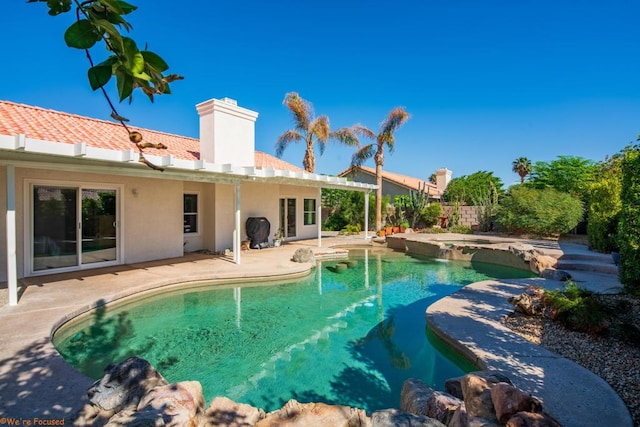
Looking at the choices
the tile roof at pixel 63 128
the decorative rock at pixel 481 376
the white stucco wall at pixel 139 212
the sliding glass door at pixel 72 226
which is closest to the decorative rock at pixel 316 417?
the decorative rock at pixel 481 376

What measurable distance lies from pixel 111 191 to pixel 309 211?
11135 mm

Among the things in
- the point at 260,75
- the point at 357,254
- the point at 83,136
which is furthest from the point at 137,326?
the point at 260,75

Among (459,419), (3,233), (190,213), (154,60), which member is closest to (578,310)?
(459,419)

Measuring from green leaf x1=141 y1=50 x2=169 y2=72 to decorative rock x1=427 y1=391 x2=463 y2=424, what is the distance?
3665mm

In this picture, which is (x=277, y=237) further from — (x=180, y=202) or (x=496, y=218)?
(x=496, y=218)

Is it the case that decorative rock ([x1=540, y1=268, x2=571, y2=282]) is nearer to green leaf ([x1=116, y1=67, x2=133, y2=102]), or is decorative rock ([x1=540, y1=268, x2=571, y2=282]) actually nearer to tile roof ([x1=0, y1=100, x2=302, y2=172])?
green leaf ([x1=116, y1=67, x2=133, y2=102])

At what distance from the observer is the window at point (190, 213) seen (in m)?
13.6

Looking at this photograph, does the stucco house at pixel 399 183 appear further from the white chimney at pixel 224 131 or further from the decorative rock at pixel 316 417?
the decorative rock at pixel 316 417

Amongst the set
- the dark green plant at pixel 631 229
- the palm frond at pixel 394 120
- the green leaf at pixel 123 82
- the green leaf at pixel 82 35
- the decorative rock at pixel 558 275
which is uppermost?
the palm frond at pixel 394 120

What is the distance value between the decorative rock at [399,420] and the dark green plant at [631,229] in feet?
14.3

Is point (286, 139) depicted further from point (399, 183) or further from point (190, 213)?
point (399, 183)

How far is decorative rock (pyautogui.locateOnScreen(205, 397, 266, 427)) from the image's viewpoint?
3168 mm

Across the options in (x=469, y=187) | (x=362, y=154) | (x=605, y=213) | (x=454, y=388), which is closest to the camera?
(x=454, y=388)

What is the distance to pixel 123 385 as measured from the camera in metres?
3.47
